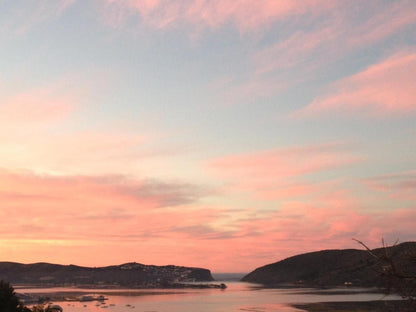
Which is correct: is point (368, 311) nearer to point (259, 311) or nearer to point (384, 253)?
point (259, 311)

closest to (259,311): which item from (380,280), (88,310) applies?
(88,310)

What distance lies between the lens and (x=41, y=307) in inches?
2382

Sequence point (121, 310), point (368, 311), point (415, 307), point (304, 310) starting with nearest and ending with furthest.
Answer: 1. point (415, 307)
2. point (368, 311)
3. point (304, 310)
4. point (121, 310)

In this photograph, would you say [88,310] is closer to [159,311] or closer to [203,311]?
[159,311]

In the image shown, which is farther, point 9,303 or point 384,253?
point 9,303

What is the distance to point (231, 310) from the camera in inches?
6476

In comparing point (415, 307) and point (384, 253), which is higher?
point (384, 253)

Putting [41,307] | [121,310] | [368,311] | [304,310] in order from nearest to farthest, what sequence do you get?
[41,307] → [368,311] → [304,310] → [121,310]

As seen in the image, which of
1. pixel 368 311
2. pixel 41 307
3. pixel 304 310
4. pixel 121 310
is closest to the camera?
pixel 41 307

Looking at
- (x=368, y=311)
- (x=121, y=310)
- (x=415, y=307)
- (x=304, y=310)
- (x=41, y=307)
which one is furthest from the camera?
(x=121, y=310)

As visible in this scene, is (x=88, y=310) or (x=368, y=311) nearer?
(x=368, y=311)

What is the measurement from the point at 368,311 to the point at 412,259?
140 meters

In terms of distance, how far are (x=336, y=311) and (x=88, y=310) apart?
83.1m

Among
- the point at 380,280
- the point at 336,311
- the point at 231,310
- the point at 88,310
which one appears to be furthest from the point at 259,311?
the point at 380,280
